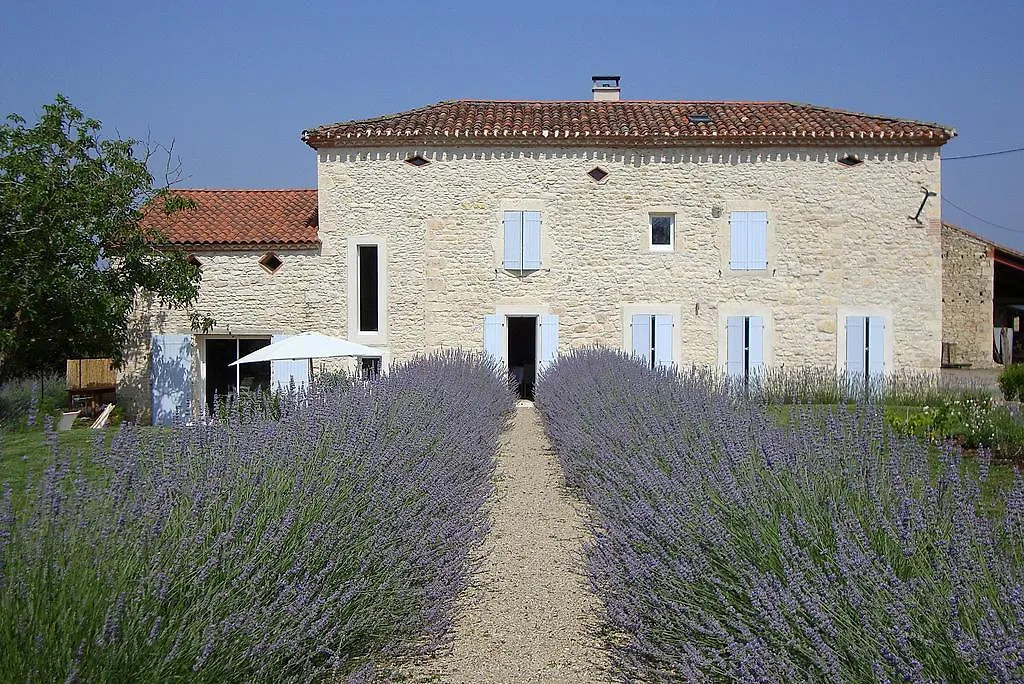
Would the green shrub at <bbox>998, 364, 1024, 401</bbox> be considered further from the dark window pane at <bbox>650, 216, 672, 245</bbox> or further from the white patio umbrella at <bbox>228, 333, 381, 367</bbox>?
the white patio umbrella at <bbox>228, 333, 381, 367</bbox>

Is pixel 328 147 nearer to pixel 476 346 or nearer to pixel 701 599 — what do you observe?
pixel 476 346

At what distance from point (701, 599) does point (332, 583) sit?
1297 mm

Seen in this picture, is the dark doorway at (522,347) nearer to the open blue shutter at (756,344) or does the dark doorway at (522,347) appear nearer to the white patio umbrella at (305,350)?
the open blue shutter at (756,344)

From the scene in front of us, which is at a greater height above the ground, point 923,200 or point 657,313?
point 923,200

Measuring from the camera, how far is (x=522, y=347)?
17109mm

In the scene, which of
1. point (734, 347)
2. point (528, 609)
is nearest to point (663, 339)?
point (734, 347)

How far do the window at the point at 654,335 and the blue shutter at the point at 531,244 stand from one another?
6.27 feet

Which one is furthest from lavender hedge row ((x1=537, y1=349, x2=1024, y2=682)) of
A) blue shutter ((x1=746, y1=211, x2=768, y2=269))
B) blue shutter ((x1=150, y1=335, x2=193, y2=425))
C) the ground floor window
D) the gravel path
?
blue shutter ((x1=150, y1=335, x2=193, y2=425))

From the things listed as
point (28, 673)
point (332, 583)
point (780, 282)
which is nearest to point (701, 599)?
point (332, 583)

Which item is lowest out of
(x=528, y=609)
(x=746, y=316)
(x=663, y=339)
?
(x=528, y=609)

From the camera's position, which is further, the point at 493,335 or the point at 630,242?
the point at 630,242

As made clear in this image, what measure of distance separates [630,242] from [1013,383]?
6.24 meters

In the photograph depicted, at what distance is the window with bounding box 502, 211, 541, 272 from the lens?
54.2ft

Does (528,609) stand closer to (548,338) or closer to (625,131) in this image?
(548,338)
